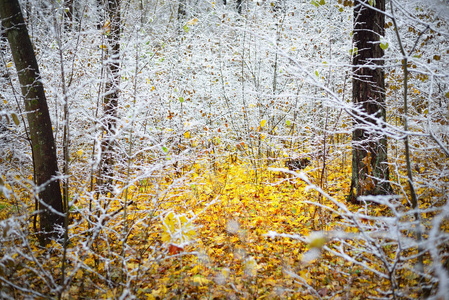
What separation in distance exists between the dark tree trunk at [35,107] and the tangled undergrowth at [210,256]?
351mm

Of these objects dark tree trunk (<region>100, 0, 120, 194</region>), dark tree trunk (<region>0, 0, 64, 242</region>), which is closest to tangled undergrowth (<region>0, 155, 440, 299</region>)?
dark tree trunk (<region>0, 0, 64, 242</region>)

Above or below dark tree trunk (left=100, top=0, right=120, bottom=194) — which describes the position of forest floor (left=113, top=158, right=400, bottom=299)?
below

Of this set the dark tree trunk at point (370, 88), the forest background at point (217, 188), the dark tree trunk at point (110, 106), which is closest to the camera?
the forest background at point (217, 188)

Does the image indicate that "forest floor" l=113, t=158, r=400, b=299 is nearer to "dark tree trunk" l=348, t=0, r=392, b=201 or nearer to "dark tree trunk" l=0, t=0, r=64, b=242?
"dark tree trunk" l=348, t=0, r=392, b=201

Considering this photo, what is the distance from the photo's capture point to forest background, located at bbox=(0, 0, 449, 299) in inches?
74.3

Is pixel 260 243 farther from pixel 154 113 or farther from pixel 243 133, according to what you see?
pixel 154 113

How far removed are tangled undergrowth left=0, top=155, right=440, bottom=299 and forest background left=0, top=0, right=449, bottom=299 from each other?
0.09 ft

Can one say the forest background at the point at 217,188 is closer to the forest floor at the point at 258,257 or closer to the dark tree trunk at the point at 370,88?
the forest floor at the point at 258,257

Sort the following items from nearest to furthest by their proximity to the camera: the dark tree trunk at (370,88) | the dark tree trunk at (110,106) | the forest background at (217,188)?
the forest background at (217,188) < the dark tree trunk at (110,106) < the dark tree trunk at (370,88)

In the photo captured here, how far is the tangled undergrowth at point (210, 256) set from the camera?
6.84 ft

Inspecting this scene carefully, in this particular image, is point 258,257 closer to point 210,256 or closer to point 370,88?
point 210,256

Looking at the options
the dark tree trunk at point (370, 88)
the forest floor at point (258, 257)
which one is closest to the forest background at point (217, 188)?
the forest floor at point (258, 257)

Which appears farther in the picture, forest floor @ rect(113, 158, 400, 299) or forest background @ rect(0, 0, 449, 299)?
forest floor @ rect(113, 158, 400, 299)

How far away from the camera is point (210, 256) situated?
334cm
